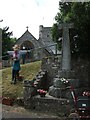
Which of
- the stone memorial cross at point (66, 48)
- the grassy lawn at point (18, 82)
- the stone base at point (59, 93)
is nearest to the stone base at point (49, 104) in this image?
the stone base at point (59, 93)

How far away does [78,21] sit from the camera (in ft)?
51.9

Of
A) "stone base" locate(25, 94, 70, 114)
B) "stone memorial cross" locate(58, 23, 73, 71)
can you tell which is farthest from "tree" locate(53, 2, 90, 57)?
"stone base" locate(25, 94, 70, 114)

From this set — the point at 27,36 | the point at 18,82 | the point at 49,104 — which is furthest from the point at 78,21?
the point at 27,36

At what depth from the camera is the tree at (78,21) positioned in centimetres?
1554

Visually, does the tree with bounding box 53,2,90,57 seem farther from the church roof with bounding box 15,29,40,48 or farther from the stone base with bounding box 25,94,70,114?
the church roof with bounding box 15,29,40,48

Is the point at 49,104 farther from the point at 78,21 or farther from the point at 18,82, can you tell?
the point at 78,21

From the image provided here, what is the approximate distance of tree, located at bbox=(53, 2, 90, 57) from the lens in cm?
1554

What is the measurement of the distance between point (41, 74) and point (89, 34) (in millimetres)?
3043

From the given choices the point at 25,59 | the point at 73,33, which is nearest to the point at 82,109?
the point at 73,33

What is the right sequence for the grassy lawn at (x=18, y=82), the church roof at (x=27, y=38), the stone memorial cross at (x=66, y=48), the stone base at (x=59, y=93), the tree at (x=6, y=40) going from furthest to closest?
the church roof at (x=27, y=38) → the tree at (x=6, y=40) → the stone memorial cross at (x=66, y=48) → the grassy lawn at (x=18, y=82) → the stone base at (x=59, y=93)

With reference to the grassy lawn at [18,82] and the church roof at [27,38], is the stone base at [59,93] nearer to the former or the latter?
the grassy lawn at [18,82]

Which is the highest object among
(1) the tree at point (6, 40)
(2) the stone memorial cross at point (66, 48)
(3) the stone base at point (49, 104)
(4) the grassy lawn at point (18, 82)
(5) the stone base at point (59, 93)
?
(1) the tree at point (6, 40)

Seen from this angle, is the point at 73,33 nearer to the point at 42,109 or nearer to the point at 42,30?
the point at 42,109

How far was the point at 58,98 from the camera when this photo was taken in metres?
13.3
